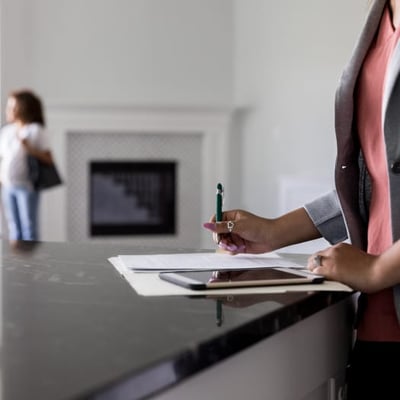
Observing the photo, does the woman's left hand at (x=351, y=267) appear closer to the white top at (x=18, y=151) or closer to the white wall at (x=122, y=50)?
the white top at (x=18, y=151)

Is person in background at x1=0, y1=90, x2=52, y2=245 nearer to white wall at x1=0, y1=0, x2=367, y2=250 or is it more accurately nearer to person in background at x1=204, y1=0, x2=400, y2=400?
white wall at x1=0, y1=0, x2=367, y2=250

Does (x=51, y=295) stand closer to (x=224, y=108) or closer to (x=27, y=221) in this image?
(x=27, y=221)

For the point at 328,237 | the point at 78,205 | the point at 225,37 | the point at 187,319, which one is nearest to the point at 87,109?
the point at 78,205

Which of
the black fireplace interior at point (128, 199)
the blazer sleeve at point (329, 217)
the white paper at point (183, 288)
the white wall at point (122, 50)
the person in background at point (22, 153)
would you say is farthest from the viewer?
the black fireplace interior at point (128, 199)

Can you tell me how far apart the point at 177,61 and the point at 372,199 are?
164 inches

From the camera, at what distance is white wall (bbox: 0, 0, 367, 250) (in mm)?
4555

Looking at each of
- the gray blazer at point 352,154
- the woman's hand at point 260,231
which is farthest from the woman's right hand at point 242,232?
the gray blazer at point 352,154

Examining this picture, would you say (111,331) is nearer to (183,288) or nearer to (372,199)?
(183,288)

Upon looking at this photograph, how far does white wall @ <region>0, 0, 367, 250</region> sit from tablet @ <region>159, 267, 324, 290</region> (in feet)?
10.8

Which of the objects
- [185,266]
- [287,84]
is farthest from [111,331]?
[287,84]

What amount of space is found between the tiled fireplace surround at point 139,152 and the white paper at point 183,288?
157 inches

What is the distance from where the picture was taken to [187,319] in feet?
2.52

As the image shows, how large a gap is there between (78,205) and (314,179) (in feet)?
5.61

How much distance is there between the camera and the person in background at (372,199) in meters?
0.96
